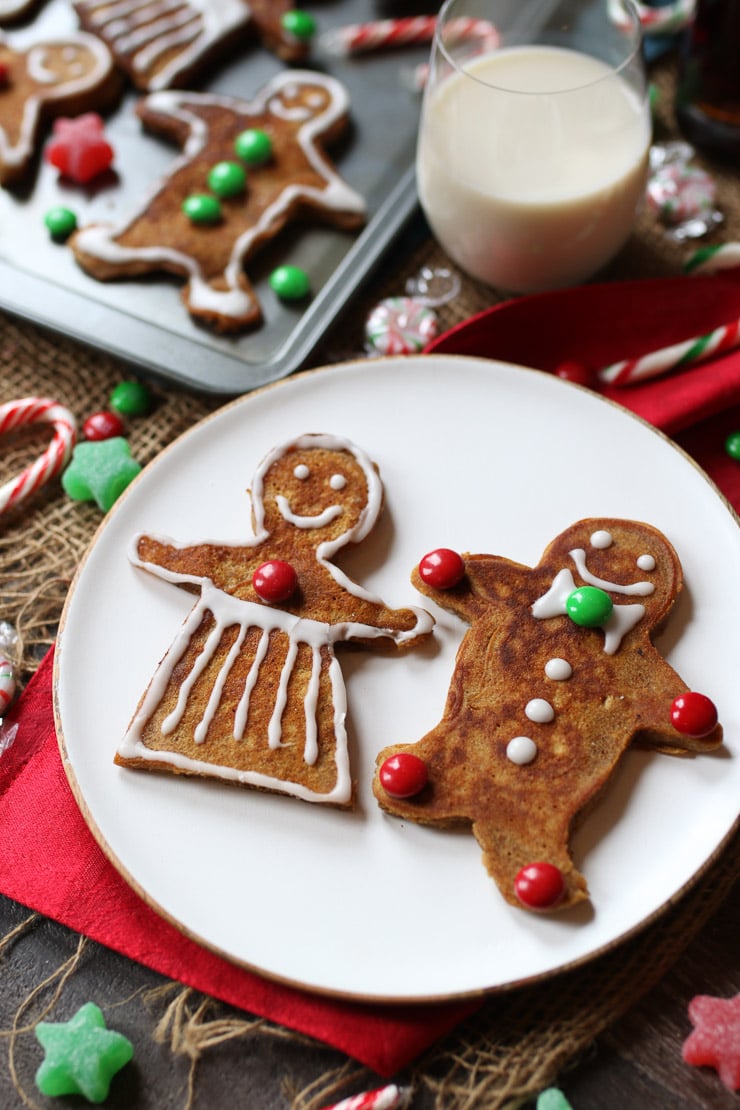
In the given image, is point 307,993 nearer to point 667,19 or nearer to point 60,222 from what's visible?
point 60,222

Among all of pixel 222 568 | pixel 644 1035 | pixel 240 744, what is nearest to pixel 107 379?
pixel 222 568

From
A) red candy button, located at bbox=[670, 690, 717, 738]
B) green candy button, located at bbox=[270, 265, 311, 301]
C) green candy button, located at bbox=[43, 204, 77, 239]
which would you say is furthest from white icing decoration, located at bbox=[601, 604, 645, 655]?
green candy button, located at bbox=[43, 204, 77, 239]

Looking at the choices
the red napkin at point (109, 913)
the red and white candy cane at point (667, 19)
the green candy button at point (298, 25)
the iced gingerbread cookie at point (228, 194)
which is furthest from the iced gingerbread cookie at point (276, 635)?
the red and white candy cane at point (667, 19)

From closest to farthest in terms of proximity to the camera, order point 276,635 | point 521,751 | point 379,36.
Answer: point 521,751, point 276,635, point 379,36

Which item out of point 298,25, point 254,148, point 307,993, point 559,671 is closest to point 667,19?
point 298,25

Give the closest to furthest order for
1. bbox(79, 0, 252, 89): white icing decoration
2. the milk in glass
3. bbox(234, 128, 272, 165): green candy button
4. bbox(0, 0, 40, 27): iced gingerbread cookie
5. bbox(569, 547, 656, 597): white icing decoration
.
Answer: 1. bbox(569, 547, 656, 597): white icing decoration
2. the milk in glass
3. bbox(234, 128, 272, 165): green candy button
4. bbox(79, 0, 252, 89): white icing decoration
5. bbox(0, 0, 40, 27): iced gingerbread cookie

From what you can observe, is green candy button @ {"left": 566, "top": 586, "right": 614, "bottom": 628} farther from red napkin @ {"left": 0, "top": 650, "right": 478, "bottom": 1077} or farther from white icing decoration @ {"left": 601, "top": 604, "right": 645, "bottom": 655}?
red napkin @ {"left": 0, "top": 650, "right": 478, "bottom": 1077}
